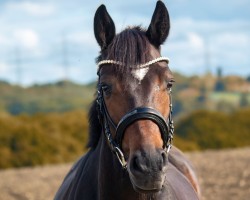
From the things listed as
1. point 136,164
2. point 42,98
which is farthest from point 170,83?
point 42,98

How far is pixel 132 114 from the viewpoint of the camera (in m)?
3.48

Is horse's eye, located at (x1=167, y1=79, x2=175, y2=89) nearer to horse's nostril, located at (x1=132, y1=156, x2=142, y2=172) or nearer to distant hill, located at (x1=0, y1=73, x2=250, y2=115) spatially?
horse's nostril, located at (x1=132, y1=156, x2=142, y2=172)

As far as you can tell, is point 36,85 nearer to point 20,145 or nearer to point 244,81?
point 244,81

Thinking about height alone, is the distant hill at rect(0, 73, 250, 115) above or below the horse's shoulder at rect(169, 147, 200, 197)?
below

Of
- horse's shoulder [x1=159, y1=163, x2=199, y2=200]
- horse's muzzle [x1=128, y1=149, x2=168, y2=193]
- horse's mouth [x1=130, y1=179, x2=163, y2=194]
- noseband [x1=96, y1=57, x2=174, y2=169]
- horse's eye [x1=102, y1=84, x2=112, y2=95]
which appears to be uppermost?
horse's eye [x1=102, y1=84, x2=112, y2=95]

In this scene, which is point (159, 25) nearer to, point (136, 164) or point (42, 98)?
point (136, 164)

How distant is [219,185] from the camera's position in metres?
12.1

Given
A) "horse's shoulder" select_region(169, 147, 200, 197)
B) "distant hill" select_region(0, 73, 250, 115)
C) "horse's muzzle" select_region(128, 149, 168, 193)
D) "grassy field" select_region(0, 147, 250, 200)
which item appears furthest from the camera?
"distant hill" select_region(0, 73, 250, 115)

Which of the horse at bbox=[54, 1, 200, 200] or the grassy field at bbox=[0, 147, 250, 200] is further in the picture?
the grassy field at bbox=[0, 147, 250, 200]

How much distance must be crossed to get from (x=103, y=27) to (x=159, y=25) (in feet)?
1.35

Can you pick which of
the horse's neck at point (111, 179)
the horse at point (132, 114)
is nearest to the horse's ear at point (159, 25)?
the horse at point (132, 114)

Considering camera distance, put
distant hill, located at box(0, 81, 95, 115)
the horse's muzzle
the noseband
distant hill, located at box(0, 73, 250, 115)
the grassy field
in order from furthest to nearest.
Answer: distant hill, located at box(0, 81, 95, 115) < distant hill, located at box(0, 73, 250, 115) < the grassy field < the noseband < the horse's muzzle

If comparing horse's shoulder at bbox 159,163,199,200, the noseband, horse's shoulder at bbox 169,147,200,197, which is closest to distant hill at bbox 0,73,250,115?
horse's shoulder at bbox 169,147,200,197

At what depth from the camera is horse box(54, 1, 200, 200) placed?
3299 mm
